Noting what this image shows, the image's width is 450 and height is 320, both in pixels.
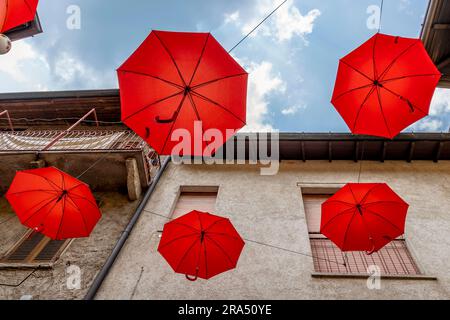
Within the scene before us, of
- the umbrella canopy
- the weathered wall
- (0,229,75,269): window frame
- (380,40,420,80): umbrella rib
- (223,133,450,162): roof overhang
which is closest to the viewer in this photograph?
the umbrella canopy

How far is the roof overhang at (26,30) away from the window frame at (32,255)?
377 inches

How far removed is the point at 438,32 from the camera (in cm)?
972

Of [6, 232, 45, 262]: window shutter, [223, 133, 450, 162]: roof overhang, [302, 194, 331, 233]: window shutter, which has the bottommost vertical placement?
[6, 232, 45, 262]: window shutter

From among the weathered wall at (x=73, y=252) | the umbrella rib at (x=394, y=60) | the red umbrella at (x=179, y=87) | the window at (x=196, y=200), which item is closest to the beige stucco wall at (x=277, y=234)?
the window at (x=196, y=200)

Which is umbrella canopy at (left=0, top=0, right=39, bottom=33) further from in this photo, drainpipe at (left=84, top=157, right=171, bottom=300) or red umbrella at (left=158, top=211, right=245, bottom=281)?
drainpipe at (left=84, top=157, right=171, bottom=300)

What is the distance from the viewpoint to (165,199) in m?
9.38

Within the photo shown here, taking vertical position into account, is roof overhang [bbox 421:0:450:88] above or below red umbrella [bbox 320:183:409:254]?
above

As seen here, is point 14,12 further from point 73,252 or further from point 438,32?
point 438,32

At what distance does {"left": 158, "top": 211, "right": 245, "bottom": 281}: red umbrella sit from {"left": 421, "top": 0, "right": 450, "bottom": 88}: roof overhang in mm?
8968

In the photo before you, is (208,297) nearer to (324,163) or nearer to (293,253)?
(293,253)

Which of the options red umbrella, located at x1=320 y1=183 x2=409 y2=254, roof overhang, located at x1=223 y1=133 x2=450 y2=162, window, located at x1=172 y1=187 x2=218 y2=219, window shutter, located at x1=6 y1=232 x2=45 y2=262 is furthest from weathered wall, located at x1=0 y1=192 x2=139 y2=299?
red umbrella, located at x1=320 y1=183 x2=409 y2=254

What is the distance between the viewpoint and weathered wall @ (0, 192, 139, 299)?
673cm

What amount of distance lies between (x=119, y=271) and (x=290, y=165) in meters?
6.37

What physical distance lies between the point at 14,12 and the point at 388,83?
24.0 feet
